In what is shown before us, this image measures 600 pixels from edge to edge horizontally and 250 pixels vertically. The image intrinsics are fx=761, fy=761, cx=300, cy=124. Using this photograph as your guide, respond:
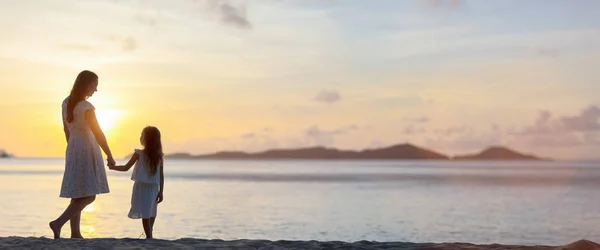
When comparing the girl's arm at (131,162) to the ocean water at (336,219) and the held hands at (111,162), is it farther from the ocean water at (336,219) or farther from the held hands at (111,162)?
the ocean water at (336,219)

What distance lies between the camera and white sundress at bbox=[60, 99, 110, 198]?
369 inches

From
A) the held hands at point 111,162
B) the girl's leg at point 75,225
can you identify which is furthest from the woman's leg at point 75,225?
the held hands at point 111,162

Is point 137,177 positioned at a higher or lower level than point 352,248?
higher

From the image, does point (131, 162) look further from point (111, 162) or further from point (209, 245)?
point (209, 245)

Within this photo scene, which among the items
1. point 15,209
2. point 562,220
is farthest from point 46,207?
point 562,220

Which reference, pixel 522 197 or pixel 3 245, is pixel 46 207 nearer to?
pixel 3 245

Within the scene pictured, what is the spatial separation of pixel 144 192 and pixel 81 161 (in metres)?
1.22

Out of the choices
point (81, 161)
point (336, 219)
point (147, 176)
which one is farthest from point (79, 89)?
point (336, 219)

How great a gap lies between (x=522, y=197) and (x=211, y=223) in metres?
24.6

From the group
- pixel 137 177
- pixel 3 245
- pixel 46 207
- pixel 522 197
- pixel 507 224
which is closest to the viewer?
pixel 3 245

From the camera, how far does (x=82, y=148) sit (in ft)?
30.9

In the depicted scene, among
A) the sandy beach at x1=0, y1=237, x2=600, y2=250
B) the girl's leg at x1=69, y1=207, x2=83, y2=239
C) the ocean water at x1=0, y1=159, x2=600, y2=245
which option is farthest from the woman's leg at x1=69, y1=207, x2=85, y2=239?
the ocean water at x1=0, y1=159, x2=600, y2=245

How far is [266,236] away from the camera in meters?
22.2

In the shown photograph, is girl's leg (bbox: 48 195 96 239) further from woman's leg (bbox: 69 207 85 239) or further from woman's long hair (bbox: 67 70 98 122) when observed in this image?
woman's long hair (bbox: 67 70 98 122)
